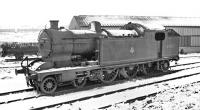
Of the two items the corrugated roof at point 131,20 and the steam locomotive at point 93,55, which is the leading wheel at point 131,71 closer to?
the steam locomotive at point 93,55

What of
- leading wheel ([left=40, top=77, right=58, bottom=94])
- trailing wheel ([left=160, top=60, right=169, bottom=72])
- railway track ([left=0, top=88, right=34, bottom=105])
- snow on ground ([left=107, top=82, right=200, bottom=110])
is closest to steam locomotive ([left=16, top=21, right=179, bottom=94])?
leading wheel ([left=40, top=77, right=58, bottom=94])

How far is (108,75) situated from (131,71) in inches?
68.0

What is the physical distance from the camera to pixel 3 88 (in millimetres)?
10703

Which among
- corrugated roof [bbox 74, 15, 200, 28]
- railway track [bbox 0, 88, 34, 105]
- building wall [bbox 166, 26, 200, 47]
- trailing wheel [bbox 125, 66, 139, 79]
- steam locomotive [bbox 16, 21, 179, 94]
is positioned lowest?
railway track [bbox 0, 88, 34, 105]

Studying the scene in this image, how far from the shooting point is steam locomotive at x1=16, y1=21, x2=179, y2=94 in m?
9.76

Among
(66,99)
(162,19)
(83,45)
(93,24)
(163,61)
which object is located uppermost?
(162,19)

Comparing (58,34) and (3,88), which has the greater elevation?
(58,34)

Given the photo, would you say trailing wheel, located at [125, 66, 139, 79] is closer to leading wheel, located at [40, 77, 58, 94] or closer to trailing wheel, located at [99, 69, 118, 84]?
trailing wheel, located at [99, 69, 118, 84]

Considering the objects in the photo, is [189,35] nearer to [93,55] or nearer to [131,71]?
[131,71]

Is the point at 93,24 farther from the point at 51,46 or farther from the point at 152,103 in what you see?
the point at 152,103

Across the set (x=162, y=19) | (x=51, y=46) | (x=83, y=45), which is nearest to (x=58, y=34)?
(x=51, y=46)

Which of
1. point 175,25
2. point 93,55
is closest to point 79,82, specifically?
point 93,55

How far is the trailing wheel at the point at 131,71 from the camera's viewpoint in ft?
40.9

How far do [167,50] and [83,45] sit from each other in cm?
579
